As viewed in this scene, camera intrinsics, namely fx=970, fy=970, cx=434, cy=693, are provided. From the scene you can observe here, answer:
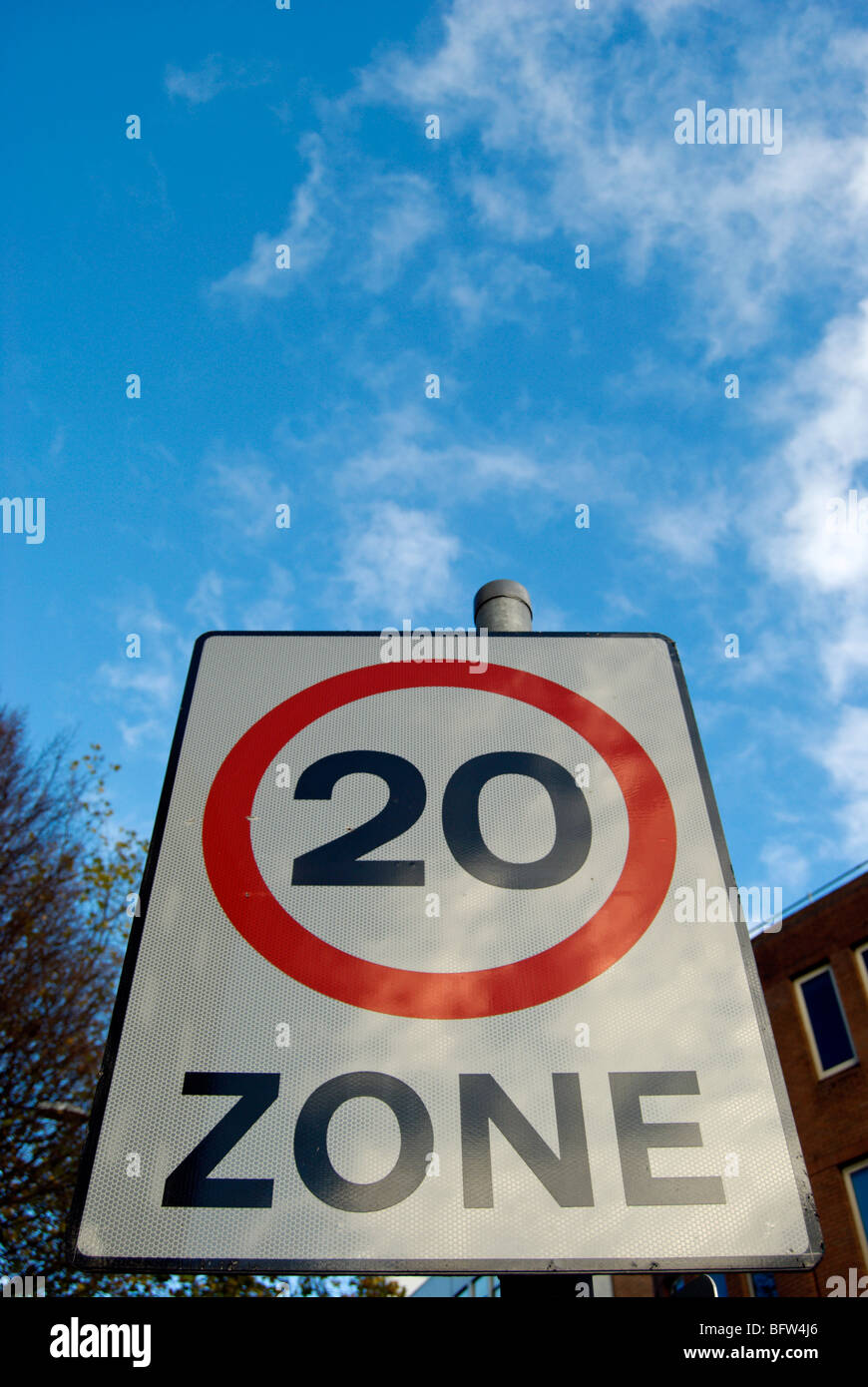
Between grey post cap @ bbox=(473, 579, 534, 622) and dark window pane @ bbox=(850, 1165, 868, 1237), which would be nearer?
grey post cap @ bbox=(473, 579, 534, 622)

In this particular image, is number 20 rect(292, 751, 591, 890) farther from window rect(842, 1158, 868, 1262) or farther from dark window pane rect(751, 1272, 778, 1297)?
window rect(842, 1158, 868, 1262)

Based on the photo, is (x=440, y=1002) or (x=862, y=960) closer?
(x=440, y=1002)

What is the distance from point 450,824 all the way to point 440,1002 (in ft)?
0.96

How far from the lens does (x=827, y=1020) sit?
1488 cm

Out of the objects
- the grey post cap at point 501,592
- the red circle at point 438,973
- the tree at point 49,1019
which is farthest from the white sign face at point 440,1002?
the tree at point 49,1019

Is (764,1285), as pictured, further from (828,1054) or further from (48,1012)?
(48,1012)

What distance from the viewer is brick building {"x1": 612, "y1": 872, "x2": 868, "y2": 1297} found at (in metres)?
13.2

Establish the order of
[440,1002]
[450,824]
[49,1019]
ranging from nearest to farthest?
[440,1002] < [450,824] < [49,1019]

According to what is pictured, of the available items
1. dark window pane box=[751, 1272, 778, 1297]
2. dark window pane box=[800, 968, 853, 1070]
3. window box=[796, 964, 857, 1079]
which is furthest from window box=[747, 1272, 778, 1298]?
dark window pane box=[800, 968, 853, 1070]

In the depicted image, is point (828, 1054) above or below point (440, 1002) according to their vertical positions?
above

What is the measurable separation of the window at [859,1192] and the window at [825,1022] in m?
1.30

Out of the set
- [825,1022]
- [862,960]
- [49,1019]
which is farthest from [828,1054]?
[49,1019]

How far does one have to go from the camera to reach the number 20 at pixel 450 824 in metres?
1.44
